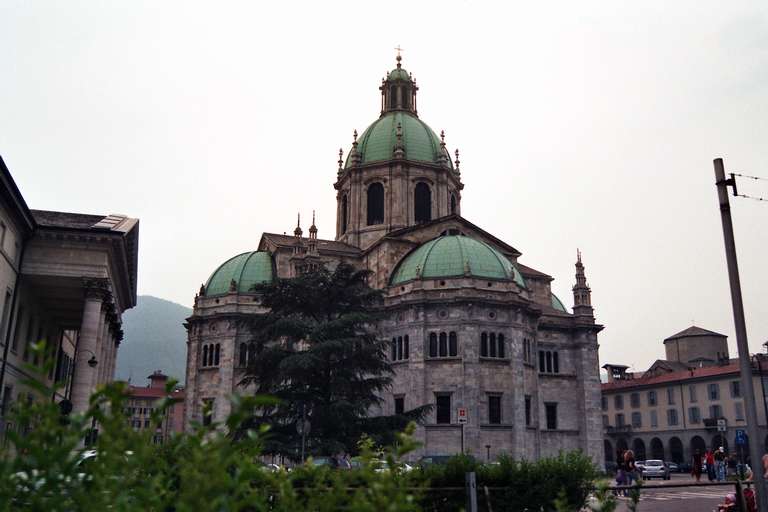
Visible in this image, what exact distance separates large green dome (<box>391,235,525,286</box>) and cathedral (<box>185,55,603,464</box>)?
101mm

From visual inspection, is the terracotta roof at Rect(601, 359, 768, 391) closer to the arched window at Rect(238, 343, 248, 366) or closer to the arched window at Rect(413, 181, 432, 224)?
the arched window at Rect(413, 181, 432, 224)

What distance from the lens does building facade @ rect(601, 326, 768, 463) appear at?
66750mm

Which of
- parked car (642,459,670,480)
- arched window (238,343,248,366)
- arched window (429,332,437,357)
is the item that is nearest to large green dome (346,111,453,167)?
arched window (429,332,437,357)

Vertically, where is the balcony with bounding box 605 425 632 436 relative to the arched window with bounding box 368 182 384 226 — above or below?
below

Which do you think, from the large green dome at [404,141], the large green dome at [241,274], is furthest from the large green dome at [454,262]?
the large green dome at [404,141]

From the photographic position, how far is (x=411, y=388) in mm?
44250

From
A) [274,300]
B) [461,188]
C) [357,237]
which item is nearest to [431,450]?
[274,300]

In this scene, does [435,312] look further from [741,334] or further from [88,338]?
[741,334]

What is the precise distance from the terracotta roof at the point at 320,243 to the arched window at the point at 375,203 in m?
3.23

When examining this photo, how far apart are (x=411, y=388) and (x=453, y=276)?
7917mm

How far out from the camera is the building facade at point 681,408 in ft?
219

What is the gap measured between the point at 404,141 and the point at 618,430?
A: 44394 mm

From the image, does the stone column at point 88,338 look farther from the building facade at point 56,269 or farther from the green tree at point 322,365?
the green tree at point 322,365

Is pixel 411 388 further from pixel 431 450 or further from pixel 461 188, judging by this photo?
pixel 461 188
